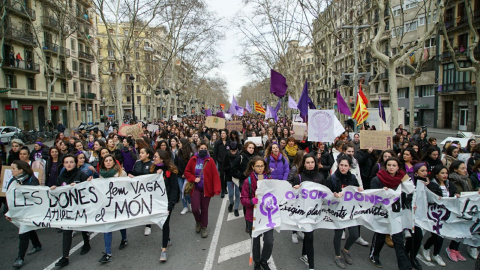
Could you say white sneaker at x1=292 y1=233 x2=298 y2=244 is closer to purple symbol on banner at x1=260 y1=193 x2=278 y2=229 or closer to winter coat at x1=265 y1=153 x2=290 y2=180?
winter coat at x1=265 y1=153 x2=290 y2=180

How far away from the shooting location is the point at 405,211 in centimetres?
408

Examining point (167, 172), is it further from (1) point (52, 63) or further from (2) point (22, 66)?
(1) point (52, 63)

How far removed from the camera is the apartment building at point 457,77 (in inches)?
1095

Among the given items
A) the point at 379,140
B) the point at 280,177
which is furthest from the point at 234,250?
the point at 379,140

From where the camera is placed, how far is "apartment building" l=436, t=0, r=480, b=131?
27.8 m

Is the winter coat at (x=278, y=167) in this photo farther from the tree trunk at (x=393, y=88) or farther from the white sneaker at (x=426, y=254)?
the tree trunk at (x=393, y=88)

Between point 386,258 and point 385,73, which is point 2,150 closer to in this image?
point 386,258

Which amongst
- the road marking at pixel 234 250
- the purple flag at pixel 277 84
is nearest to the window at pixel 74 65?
the purple flag at pixel 277 84

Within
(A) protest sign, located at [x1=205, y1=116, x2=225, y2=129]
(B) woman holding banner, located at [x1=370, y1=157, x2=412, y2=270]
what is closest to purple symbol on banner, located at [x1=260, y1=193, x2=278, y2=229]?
(B) woman holding banner, located at [x1=370, y1=157, x2=412, y2=270]

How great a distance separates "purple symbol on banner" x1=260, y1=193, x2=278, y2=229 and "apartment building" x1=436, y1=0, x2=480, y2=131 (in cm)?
3044

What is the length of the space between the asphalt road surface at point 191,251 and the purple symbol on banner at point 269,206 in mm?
789

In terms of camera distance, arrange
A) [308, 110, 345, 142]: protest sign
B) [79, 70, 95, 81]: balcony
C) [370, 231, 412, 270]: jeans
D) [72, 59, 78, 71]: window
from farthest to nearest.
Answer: [79, 70, 95, 81]: balcony, [72, 59, 78, 71]: window, [308, 110, 345, 142]: protest sign, [370, 231, 412, 270]: jeans

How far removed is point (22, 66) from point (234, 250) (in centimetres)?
3626

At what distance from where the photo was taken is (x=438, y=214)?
4.30 m
